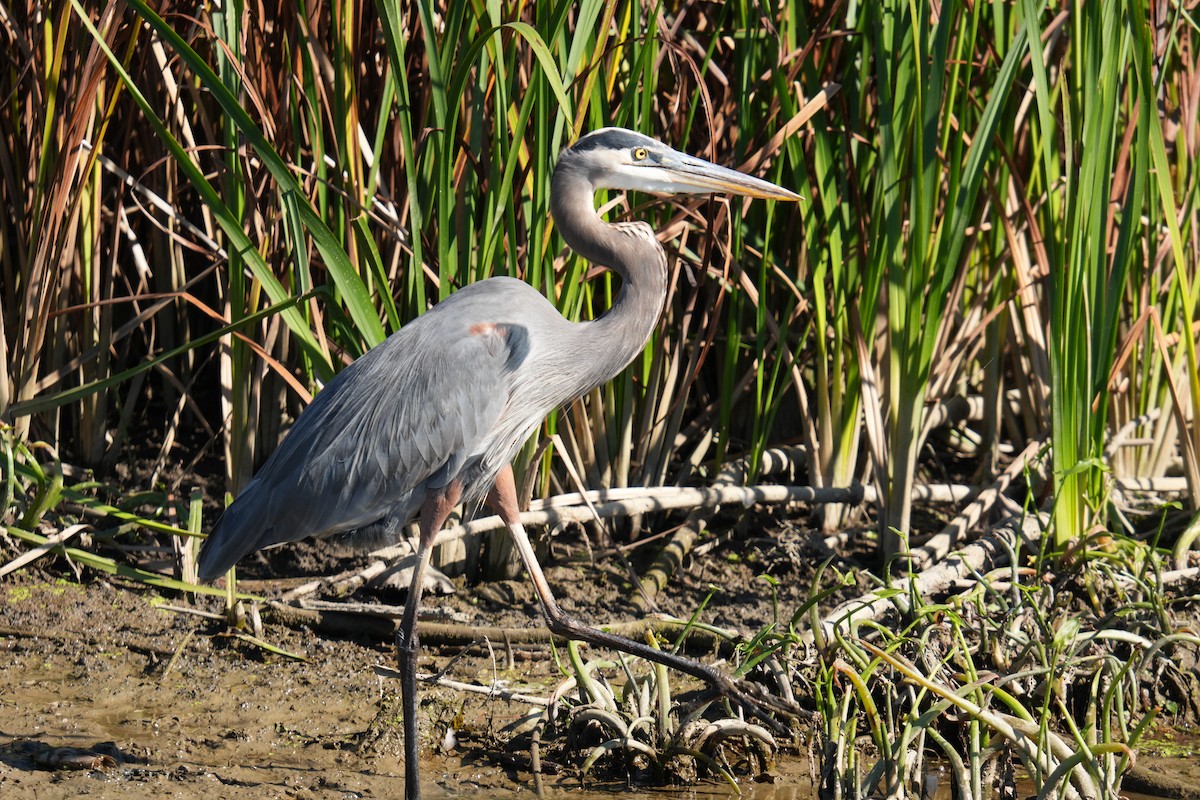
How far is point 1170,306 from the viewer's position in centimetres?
427

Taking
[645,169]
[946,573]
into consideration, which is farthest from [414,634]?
[946,573]

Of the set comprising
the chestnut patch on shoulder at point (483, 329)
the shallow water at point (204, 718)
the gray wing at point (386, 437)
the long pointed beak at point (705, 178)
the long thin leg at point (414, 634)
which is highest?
the long pointed beak at point (705, 178)

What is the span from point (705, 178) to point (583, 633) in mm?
1209

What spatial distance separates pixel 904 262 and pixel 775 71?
68 cm

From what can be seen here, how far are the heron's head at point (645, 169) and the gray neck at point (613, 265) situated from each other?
42 mm

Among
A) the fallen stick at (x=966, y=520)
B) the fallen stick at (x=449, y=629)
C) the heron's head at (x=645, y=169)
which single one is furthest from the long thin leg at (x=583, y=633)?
the fallen stick at (x=966, y=520)

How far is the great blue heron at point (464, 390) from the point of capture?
3410 mm

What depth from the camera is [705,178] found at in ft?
11.6

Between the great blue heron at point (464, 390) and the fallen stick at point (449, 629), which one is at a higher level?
the great blue heron at point (464, 390)

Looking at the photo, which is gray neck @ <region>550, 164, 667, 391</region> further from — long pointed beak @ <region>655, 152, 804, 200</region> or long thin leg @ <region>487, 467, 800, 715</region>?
long thin leg @ <region>487, 467, 800, 715</region>

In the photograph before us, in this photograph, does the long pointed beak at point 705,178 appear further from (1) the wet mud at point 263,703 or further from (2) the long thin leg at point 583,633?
(1) the wet mud at point 263,703

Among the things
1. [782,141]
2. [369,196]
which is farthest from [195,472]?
[782,141]

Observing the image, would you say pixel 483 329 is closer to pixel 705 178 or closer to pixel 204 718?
pixel 705 178

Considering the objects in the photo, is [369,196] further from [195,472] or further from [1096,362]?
[1096,362]
